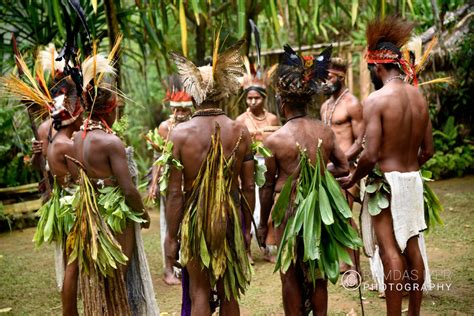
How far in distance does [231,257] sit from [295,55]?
141 centimetres

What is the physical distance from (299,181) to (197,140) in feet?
2.34

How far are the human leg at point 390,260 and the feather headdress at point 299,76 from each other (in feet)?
3.24

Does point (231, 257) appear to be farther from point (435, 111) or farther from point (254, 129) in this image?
point (435, 111)

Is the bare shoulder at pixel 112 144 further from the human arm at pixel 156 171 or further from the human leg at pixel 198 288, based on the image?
the human arm at pixel 156 171

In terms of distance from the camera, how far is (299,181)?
13.3 feet

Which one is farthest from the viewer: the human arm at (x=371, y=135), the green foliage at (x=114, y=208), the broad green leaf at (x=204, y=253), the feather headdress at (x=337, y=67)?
the feather headdress at (x=337, y=67)

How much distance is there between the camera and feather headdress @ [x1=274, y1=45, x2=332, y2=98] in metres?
4.17

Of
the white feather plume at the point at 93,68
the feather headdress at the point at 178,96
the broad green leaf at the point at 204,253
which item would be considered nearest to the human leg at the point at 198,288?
the broad green leaf at the point at 204,253

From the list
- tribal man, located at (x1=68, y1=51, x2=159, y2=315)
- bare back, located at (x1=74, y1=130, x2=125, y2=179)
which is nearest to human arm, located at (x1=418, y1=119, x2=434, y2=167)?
tribal man, located at (x1=68, y1=51, x2=159, y2=315)

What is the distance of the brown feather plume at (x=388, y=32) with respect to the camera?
4.39 metres

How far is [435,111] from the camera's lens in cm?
1208

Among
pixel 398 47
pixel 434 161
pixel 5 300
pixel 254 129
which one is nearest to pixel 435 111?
pixel 434 161

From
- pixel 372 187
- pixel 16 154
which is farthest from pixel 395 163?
pixel 16 154

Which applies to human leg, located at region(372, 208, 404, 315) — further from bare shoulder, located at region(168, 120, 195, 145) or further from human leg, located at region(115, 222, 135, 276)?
human leg, located at region(115, 222, 135, 276)
